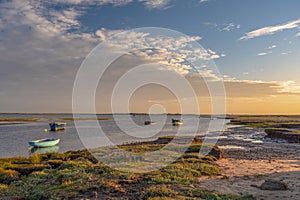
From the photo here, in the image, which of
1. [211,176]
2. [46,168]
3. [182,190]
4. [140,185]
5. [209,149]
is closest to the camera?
[182,190]

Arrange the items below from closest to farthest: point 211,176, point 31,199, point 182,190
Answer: point 31,199, point 182,190, point 211,176

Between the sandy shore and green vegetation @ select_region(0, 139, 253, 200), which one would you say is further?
the sandy shore

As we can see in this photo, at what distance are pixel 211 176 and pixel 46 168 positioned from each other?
11.7 meters

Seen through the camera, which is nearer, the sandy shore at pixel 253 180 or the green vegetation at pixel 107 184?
the green vegetation at pixel 107 184

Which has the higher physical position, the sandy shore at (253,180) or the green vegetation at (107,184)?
the green vegetation at (107,184)

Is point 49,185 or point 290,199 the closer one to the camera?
point 290,199

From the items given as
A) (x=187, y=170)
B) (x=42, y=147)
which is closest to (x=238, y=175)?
(x=187, y=170)

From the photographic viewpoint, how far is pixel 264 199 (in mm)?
12719

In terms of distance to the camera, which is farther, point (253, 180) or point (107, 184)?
point (253, 180)

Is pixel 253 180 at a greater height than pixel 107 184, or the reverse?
pixel 107 184

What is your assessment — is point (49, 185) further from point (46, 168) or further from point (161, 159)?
point (161, 159)

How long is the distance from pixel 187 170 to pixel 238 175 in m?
3.52

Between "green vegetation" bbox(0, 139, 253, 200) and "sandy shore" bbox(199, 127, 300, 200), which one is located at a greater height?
"green vegetation" bbox(0, 139, 253, 200)

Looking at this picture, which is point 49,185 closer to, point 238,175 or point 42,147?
point 238,175
